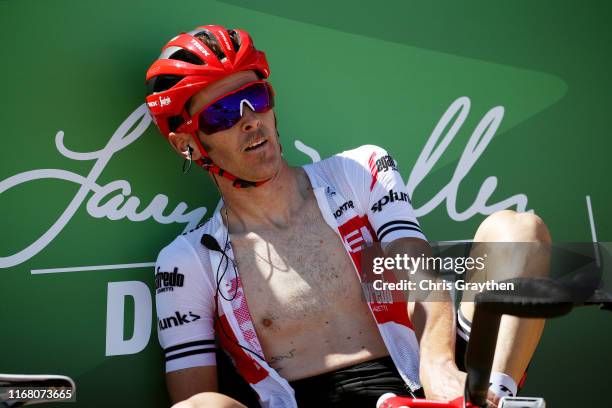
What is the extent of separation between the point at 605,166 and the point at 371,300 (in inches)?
49.2

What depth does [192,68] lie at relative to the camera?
2256 millimetres

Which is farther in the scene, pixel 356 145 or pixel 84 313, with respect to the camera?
pixel 356 145

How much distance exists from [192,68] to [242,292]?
0.67 meters

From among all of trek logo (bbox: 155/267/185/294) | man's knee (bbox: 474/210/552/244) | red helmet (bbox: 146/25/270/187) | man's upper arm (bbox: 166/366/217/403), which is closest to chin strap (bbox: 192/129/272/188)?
red helmet (bbox: 146/25/270/187)

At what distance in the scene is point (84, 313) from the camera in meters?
2.42

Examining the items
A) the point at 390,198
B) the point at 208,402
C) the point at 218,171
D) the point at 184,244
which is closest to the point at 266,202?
the point at 218,171

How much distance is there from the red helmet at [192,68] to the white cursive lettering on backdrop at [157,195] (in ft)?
0.72

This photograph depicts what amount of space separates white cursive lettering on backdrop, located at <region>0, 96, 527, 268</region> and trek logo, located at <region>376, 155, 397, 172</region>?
0.39m

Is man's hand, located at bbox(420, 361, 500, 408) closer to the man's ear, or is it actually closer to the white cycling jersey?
the white cycling jersey

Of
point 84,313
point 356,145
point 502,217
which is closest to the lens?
point 502,217

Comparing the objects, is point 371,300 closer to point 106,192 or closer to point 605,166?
point 106,192

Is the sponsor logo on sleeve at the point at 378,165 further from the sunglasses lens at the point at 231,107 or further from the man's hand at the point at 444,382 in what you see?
the man's hand at the point at 444,382

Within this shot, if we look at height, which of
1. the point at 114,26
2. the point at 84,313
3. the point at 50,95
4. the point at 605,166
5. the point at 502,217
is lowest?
the point at 84,313

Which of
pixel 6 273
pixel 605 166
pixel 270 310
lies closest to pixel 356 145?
pixel 270 310
